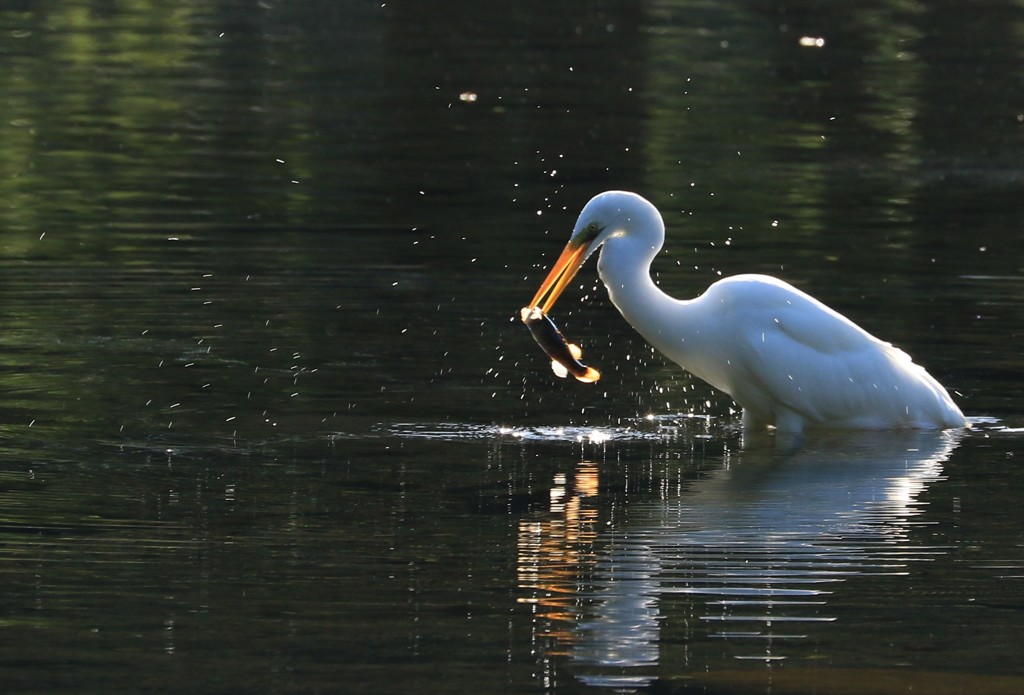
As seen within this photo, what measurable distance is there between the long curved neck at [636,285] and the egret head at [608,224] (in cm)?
5

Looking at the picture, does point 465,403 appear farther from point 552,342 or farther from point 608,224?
point 608,224

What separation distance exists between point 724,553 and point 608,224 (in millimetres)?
3027

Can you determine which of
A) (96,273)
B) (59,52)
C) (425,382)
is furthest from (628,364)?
(59,52)

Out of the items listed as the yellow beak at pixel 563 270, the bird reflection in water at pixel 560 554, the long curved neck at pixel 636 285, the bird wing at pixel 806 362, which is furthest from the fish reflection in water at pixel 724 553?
the yellow beak at pixel 563 270

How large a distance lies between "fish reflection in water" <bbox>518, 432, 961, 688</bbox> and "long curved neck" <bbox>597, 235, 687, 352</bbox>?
0.91 meters

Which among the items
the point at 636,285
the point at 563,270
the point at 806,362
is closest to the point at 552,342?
the point at 563,270

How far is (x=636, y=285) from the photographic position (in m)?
11.3

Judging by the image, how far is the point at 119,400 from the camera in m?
Result: 11.5

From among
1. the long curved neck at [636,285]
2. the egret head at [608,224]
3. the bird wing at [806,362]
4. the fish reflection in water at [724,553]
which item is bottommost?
the fish reflection in water at [724,553]

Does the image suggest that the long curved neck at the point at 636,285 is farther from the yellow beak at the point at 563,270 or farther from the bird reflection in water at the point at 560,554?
the bird reflection in water at the point at 560,554

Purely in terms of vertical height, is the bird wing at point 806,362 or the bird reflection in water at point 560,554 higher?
the bird wing at point 806,362

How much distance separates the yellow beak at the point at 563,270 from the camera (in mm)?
11305

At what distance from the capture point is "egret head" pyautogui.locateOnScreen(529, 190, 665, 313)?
11188 millimetres

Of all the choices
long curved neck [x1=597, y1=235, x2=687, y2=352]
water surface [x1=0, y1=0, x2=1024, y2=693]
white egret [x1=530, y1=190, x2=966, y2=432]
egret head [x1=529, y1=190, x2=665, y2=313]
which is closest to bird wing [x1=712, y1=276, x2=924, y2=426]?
white egret [x1=530, y1=190, x2=966, y2=432]
